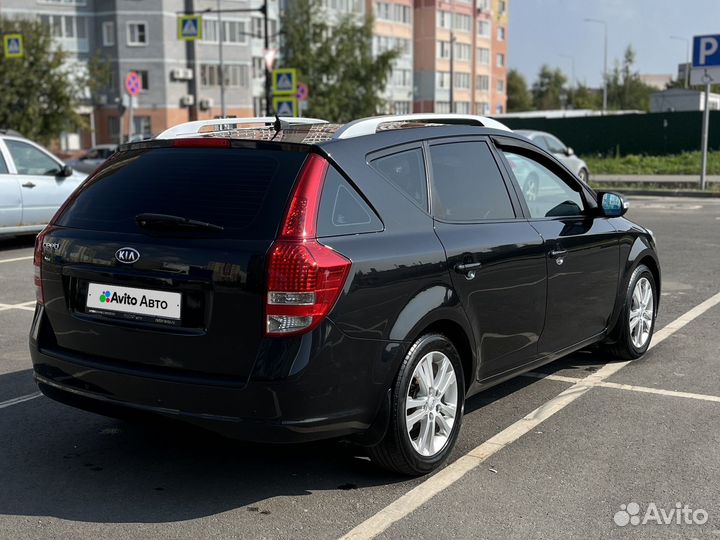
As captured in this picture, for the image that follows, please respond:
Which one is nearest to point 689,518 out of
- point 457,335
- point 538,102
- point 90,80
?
point 457,335

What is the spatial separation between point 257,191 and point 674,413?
288 centimetres

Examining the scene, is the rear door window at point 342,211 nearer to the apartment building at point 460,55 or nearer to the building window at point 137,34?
the building window at point 137,34

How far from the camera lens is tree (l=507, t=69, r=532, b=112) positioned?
428 ft

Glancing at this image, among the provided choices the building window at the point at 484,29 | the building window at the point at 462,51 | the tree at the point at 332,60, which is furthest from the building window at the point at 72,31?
the building window at the point at 484,29

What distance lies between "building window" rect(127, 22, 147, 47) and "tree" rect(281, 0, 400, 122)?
1630 centimetres

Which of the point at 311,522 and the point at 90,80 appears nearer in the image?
the point at 311,522

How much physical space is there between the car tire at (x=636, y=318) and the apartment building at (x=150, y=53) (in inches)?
2425

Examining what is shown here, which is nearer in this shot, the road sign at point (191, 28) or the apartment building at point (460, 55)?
the road sign at point (191, 28)

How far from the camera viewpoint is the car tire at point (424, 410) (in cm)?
412

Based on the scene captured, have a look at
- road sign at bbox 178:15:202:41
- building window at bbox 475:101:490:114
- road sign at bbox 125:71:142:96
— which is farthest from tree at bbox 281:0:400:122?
building window at bbox 475:101:490:114

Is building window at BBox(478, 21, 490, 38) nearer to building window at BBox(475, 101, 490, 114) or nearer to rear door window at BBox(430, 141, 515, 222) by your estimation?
building window at BBox(475, 101, 490, 114)

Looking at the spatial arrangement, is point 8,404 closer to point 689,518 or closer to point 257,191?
point 257,191

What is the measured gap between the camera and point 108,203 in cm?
437

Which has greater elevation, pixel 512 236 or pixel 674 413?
pixel 512 236
